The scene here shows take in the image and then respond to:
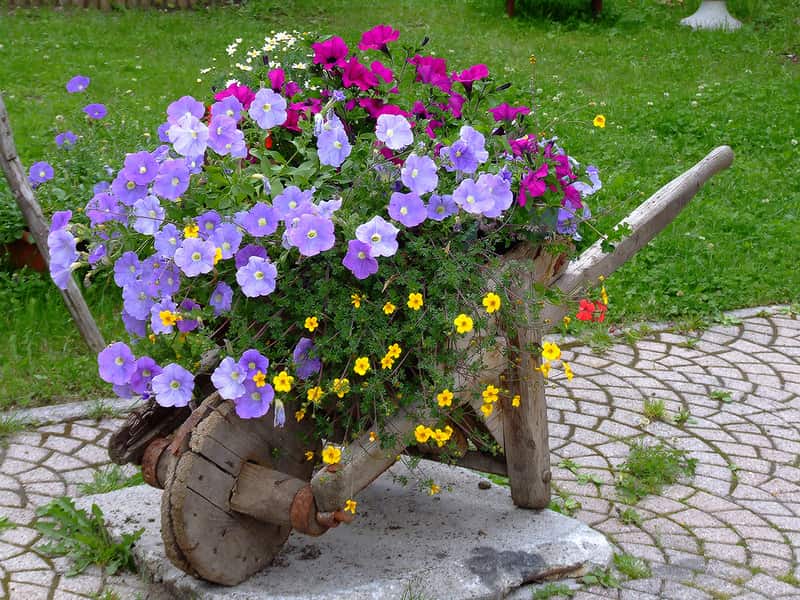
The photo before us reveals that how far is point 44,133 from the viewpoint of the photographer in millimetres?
7754

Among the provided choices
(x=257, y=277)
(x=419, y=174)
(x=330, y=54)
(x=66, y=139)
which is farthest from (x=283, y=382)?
(x=66, y=139)

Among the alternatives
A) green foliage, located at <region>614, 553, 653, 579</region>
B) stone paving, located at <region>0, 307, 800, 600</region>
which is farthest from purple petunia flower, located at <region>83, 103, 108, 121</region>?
green foliage, located at <region>614, 553, 653, 579</region>

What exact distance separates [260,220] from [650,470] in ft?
6.97

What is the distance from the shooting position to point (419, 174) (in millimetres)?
2914

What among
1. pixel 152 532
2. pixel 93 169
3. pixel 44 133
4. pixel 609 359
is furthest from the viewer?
pixel 44 133

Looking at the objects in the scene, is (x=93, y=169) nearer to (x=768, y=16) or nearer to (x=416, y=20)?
(x=416, y=20)

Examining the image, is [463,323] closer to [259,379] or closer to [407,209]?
[407,209]

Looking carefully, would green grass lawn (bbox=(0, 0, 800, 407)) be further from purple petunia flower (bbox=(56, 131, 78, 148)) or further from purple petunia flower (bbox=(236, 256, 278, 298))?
purple petunia flower (bbox=(236, 256, 278, 298))

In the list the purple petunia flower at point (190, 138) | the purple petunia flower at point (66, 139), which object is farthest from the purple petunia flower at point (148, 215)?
the purple petunia flower at point (66, 139)

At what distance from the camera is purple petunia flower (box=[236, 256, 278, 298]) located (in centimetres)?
275

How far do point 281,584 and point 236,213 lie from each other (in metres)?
1.08

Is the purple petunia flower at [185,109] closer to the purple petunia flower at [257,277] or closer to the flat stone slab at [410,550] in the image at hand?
the purple petunia flower at [257,277]

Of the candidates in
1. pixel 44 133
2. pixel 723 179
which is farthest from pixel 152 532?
pixel 723 179

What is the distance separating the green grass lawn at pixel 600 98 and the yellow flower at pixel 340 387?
1.01 meters
